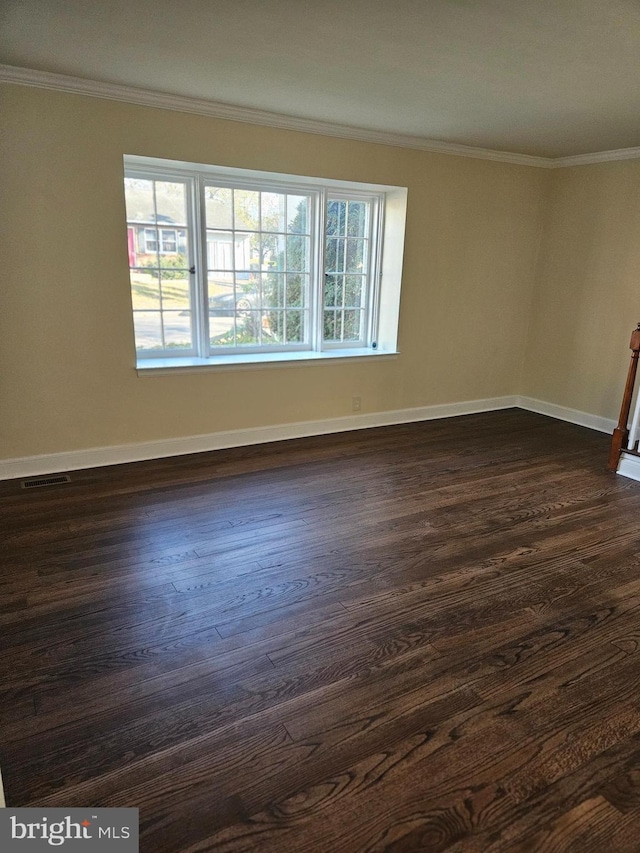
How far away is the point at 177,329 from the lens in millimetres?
4254

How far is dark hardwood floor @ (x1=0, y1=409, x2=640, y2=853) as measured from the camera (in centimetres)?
151

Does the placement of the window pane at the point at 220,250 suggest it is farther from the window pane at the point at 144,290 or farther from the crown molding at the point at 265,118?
the crown molding at the point at 265,118

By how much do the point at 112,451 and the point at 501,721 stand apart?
3.11 m

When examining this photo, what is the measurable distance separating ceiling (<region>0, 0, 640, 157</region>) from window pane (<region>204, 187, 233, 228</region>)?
688 millimetres

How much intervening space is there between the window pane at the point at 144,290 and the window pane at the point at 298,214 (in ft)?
4.06

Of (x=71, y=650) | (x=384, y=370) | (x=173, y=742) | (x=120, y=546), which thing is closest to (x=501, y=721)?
(x=173, y=742)

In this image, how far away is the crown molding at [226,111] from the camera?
3154 mm

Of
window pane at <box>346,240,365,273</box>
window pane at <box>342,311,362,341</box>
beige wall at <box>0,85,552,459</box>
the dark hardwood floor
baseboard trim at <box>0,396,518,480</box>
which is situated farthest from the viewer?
window pane at <box>342,311,362,341</box>

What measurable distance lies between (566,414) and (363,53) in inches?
158

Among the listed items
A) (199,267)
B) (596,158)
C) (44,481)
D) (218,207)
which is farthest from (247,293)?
(596,158)

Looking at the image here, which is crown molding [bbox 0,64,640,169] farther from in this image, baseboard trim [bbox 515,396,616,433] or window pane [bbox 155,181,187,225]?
baseboard trim [bbox 515,396,616,433]

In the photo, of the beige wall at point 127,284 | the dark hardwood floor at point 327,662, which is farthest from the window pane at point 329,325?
the dark hardwood floor at point 327,662

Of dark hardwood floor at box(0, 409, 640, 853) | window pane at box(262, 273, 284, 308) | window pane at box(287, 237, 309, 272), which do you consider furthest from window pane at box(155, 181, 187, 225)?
dark hardwood floor at box(0, 409, 640, 853)

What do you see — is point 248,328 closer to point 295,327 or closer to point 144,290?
point 295,327
